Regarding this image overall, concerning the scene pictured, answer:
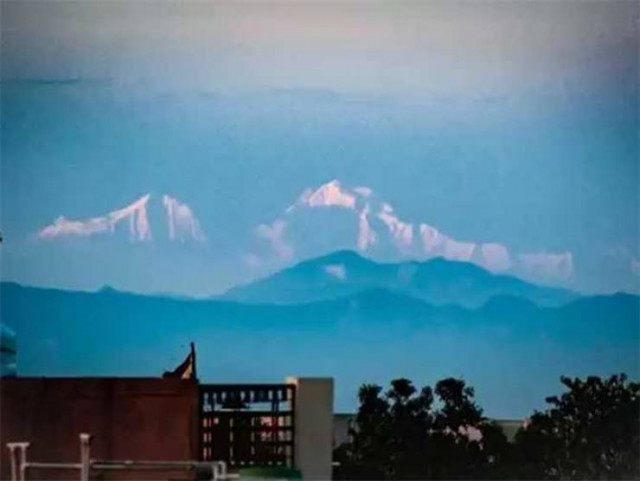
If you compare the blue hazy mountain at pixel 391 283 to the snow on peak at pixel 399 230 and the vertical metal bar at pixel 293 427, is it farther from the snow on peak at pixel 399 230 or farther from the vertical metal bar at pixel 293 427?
the vertical metal bar at pixel 293 427

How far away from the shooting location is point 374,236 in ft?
14.5

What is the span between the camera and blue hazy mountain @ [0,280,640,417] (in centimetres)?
440

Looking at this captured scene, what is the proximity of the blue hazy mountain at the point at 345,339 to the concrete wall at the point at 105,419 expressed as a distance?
0.07 meters

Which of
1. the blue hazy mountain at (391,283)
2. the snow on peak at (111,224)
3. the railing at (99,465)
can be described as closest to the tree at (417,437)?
the blue hazy mountain at (391,283)

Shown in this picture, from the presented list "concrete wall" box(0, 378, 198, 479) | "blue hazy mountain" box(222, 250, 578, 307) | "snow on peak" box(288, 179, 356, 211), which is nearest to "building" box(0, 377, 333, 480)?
"concrete wall" box(0, 378, 198, 479)

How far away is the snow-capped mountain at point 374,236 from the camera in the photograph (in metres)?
4.41

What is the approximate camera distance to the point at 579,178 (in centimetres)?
446

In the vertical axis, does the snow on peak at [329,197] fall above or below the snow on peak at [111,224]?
above

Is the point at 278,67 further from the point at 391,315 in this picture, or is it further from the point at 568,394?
the point at 568,394

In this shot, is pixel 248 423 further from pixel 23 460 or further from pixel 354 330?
pixel 23 460

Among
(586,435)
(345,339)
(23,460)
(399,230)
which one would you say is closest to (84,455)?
(23,460)

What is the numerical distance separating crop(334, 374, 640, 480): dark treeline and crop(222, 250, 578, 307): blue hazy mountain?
274 mm

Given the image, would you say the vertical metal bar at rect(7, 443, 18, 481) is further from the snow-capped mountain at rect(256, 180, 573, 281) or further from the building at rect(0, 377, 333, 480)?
the snow-capped mountain at rect(256, 180, 573, 281)

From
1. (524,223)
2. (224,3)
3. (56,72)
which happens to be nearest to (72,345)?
(56,72)
